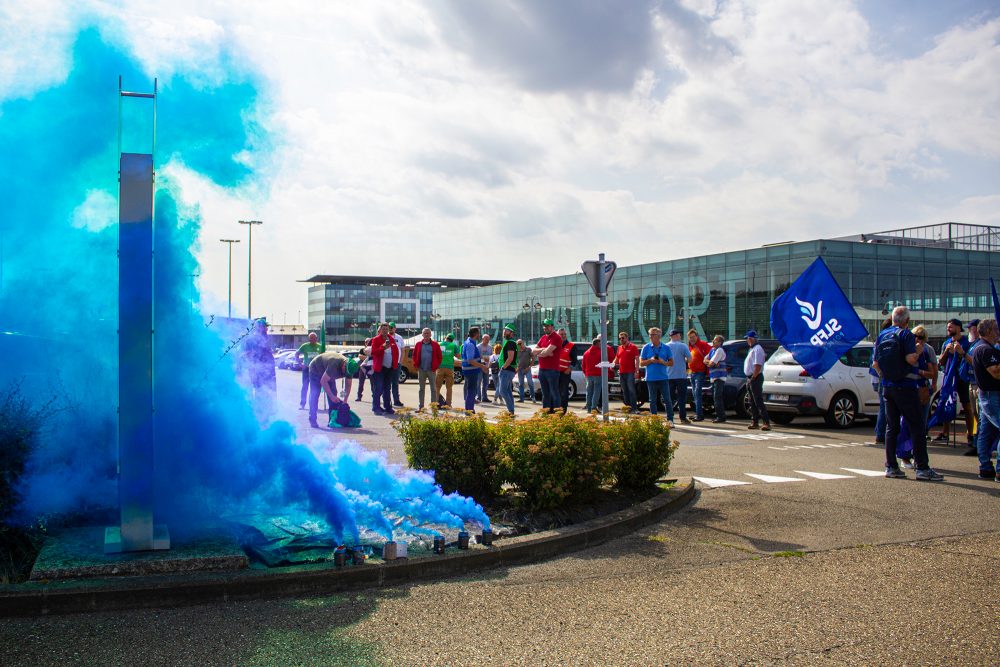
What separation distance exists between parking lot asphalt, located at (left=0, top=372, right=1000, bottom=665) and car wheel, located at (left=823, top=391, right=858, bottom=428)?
8574mm

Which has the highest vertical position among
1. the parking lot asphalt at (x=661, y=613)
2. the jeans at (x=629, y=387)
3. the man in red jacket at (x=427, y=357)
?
the man in red jacket at (x=427, y=357)

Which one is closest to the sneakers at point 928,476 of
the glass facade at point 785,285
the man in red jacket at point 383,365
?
the man in red jacket at point 383,365

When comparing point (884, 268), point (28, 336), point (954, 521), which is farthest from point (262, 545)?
point (884, 268)

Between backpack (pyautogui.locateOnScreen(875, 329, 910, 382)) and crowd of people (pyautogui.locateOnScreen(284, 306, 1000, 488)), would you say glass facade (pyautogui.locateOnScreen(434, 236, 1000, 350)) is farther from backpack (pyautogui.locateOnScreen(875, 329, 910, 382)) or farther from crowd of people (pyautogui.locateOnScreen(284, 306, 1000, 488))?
backpack (pyautogui.locateOnScreen(875, 329, 910, 382))

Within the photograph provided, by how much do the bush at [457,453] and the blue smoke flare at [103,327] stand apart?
1575 millimetres

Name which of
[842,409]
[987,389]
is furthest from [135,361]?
[842,409]

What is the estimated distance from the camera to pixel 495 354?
2520cm

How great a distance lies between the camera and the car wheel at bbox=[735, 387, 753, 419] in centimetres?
1620

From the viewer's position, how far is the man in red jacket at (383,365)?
17.7 metres

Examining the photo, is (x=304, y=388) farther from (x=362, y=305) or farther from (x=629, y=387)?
A: (x=362, y=305)

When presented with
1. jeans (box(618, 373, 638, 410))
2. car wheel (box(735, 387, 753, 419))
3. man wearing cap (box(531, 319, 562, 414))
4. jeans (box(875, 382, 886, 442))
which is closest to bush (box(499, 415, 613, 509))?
jeans (box(875, 382, 886, 442))

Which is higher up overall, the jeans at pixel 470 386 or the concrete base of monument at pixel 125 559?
the jeans at pixel 470 386

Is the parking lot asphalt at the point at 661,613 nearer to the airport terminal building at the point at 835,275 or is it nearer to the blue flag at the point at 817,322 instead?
the blue flag at the point at 817,322

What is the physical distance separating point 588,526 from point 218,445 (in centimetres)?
283
